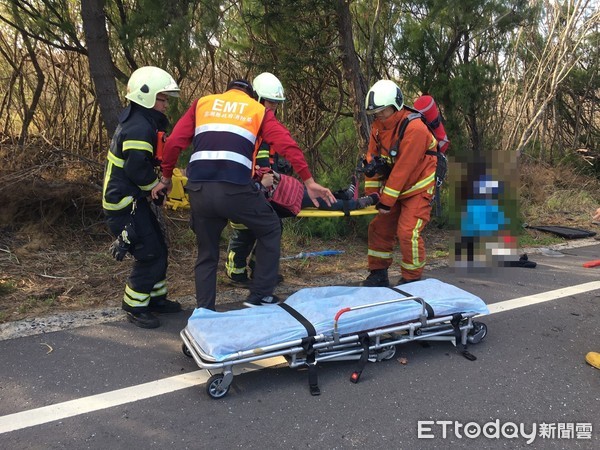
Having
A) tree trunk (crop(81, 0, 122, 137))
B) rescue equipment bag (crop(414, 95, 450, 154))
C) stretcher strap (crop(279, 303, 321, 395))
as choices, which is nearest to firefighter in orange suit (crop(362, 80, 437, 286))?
rescue equipment bag (crop(414, 95, 450, 154))

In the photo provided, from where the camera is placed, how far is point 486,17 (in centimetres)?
682

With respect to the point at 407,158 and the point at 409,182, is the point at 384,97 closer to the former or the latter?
the point at 407,158

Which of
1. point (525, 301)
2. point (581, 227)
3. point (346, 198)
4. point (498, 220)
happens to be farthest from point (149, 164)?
point (581, 227)

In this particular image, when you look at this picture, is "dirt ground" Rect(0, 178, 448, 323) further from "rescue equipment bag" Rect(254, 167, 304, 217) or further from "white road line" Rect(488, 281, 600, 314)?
"white road line" Rect(488, 281, 600, 314)

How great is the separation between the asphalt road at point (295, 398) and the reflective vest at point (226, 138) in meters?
1.25

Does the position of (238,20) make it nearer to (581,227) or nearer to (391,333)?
(391,333)

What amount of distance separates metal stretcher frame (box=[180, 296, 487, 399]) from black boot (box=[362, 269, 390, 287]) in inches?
52.2

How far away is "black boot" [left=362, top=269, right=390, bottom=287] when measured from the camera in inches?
184

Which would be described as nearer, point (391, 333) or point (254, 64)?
point (391, 333)

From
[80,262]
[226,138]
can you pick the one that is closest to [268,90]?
[226,138]

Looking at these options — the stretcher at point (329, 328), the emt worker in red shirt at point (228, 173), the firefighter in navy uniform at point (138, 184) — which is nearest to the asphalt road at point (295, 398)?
the stretcher at point (329, 328)

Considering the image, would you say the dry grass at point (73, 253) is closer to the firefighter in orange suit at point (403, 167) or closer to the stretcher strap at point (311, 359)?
the firefighter in orange suit at point (403, 167)

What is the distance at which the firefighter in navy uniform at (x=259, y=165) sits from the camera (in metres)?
4.07

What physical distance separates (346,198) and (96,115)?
3579 mm
